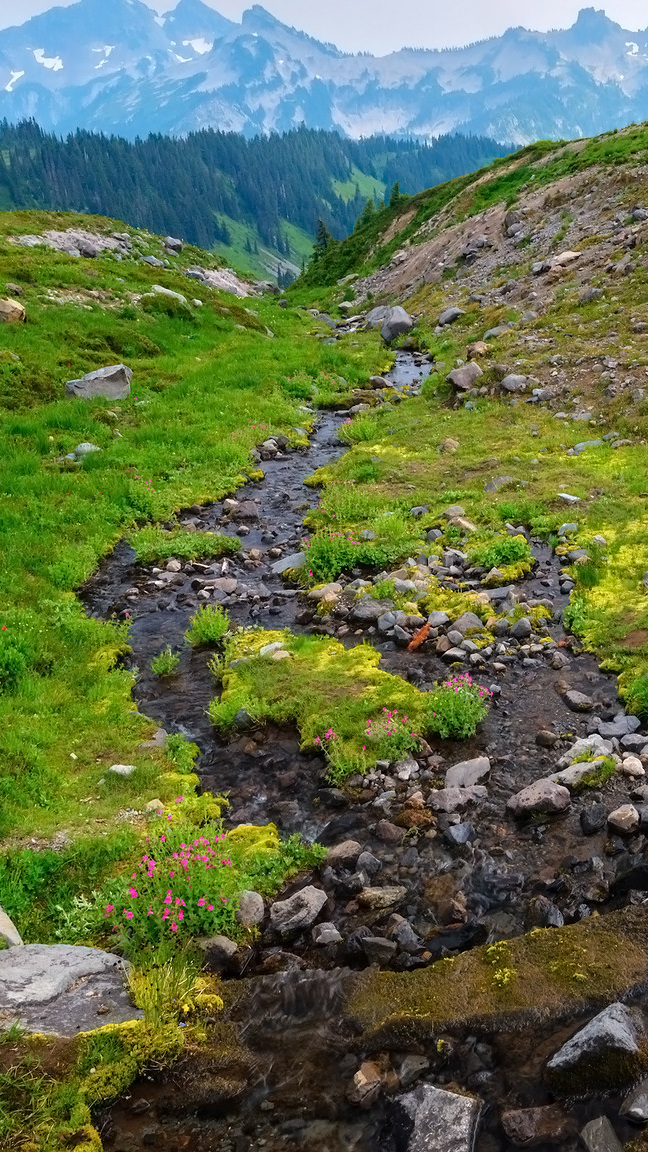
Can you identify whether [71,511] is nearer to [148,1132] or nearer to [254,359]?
[148,1132]

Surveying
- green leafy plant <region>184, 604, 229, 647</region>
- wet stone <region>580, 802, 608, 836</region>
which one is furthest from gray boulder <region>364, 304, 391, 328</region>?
wet stone <region>580, 802, 608, 836</region>

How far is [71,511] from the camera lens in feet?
55.4

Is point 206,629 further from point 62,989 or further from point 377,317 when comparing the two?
point 377,317

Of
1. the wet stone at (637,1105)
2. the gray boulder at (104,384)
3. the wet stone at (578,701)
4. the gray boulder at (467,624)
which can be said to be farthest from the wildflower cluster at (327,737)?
the gray boulder at (104,384)

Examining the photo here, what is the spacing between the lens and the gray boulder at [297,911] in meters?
7.09

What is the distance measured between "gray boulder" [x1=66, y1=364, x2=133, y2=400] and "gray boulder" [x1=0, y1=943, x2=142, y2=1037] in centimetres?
2122

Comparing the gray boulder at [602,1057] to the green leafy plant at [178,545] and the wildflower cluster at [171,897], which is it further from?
the green leafy plant at [178,545]

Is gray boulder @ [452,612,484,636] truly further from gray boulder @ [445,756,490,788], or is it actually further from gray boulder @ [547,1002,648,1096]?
gray boulder @ [547,1002,648,1096]

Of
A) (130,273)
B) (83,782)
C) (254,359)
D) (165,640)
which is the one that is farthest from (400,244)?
(83,782)

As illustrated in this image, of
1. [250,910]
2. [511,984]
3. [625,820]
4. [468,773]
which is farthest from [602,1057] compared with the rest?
[468,773]

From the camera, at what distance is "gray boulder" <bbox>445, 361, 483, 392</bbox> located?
1024 inches

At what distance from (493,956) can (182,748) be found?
5.29m

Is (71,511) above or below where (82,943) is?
above

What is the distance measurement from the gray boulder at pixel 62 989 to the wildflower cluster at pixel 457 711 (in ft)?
17.0
